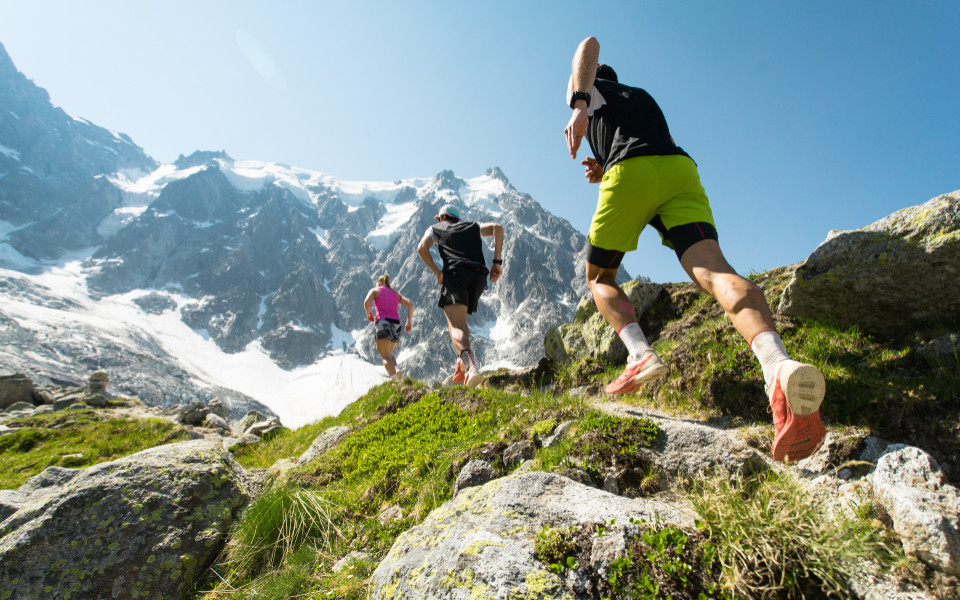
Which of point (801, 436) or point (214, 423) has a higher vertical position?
point (801, 436)

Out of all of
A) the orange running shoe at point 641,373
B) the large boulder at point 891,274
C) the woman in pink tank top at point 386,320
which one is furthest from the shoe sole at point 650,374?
the woman in pink tank top at point 386,320

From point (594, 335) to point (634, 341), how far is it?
13.1 ft

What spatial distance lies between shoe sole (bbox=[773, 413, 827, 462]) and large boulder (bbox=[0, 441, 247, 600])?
4.50m

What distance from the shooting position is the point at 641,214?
3967 mm

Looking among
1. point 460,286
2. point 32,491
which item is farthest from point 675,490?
point 32,491

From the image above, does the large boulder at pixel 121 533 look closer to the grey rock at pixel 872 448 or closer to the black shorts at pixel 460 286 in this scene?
the black shorts at pixel 460 286

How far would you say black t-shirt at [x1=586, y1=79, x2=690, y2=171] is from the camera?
3971 millimetres

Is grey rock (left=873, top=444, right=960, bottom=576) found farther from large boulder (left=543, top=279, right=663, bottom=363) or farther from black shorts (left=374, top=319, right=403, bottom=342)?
black shorts (left=374, top=319, right=403, bottom=342)

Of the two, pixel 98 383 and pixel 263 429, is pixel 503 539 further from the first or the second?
pixel 98 383

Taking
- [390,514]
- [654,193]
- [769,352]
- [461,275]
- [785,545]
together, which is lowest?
[390,514]

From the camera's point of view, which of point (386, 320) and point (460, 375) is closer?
point (460, 375)

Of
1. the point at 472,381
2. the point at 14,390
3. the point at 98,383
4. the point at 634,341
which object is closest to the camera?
the point at 634,341

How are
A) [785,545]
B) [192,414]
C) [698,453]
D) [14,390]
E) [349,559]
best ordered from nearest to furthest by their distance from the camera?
1. [785,545]
2. [698,453]
3. [349,559]
4. [192,414]
5. [14,390]

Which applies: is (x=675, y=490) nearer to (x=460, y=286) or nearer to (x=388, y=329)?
(x=460, y=286)
